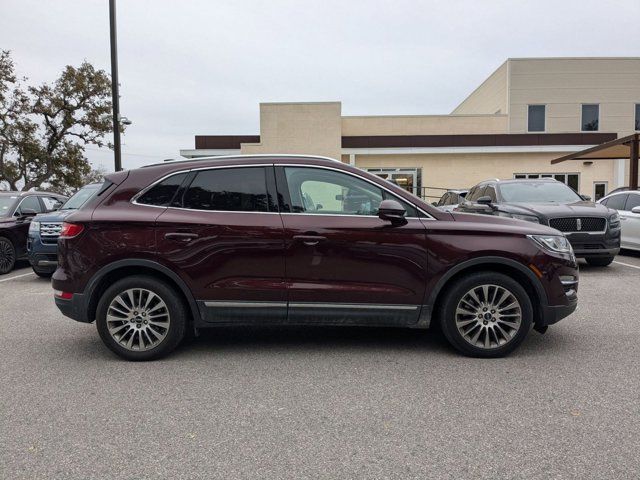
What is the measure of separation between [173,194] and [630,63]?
108 feet

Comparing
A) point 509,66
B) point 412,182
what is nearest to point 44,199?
point 412,182

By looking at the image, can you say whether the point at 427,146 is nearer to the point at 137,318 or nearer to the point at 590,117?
the point at 590,117

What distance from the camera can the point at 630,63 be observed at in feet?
96.2

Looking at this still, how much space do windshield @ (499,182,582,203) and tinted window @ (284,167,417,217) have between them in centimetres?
641

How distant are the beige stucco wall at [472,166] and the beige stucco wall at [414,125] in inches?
69.3

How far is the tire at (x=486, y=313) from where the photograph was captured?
445 centimetres

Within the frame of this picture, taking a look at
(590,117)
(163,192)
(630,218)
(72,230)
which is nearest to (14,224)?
(72,230)

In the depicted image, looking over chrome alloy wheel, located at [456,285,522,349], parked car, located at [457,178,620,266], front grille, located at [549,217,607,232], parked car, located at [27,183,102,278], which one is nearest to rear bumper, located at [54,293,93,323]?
chrome alloy wheel, located at [456,285,522,349]

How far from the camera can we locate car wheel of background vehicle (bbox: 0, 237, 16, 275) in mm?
10023

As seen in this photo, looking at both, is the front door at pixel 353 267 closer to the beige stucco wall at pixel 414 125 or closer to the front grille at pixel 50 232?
the front grille at pixel 50 232

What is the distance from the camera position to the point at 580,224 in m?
8.92

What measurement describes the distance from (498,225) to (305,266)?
1.79m

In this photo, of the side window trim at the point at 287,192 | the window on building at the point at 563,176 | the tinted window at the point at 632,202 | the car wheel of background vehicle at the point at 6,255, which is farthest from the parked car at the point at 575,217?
the window on building at the point at 563,176

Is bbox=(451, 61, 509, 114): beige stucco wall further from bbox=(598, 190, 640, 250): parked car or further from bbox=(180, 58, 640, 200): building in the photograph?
bbox=(598, 190, 640, 250): parked car
